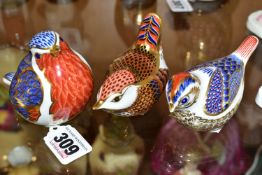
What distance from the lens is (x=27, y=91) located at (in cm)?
58

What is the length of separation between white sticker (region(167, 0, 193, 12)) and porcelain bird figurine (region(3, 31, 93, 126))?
→ 35 centimetres

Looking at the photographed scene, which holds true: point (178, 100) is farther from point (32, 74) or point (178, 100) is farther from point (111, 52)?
point (111, 52)

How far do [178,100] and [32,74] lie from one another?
20 cm

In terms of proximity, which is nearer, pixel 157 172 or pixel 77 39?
pixel 157 172

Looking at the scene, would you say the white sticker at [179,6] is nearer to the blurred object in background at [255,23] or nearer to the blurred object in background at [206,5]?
the blurred object in background at [206,5]

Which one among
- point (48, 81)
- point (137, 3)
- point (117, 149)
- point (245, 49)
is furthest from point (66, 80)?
point (137, 3)

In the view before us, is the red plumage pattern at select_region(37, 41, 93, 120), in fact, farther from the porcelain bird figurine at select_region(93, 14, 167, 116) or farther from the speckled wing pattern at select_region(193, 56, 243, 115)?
the speckled wing pattern at select_region(193, 56, 243, 115)

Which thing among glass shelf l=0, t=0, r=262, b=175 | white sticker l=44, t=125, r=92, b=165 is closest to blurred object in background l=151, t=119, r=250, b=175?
glass shelf l=0, t=0, r=262, b=175

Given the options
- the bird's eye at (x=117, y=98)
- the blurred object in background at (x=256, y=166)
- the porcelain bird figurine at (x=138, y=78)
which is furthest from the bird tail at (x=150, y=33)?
the blurred object in background at (x=256, y=166)

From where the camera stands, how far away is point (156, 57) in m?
0.62

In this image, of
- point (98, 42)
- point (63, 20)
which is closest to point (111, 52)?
point (98, 42)

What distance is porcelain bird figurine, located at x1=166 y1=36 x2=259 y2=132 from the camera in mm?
532

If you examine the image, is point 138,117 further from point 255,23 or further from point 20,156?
point 255,23

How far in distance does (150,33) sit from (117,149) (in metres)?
0.17
